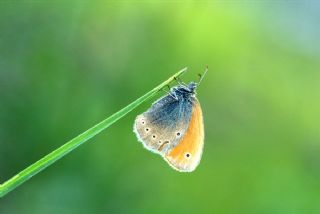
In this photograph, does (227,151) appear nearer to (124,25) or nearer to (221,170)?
(221,170)

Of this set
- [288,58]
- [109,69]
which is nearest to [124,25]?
[109,69]

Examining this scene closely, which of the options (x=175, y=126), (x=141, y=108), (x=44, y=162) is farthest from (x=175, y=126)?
(x=141, y=108)

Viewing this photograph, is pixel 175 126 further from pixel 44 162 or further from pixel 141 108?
pixel 141 108

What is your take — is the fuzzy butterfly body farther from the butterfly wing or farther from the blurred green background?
the blurred green background

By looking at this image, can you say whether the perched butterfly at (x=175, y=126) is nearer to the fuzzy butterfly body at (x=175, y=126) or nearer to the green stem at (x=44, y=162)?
the fuzzy butterfly body at (x=175, y=126)

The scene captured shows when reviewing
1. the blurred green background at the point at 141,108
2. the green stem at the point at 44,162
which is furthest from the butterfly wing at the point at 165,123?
the blurred green background at the point at 141,108

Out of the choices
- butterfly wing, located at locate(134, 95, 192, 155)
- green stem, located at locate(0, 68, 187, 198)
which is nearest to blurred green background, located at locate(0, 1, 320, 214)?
butterfly wing, located at locate(134, 95, 192, 155)
